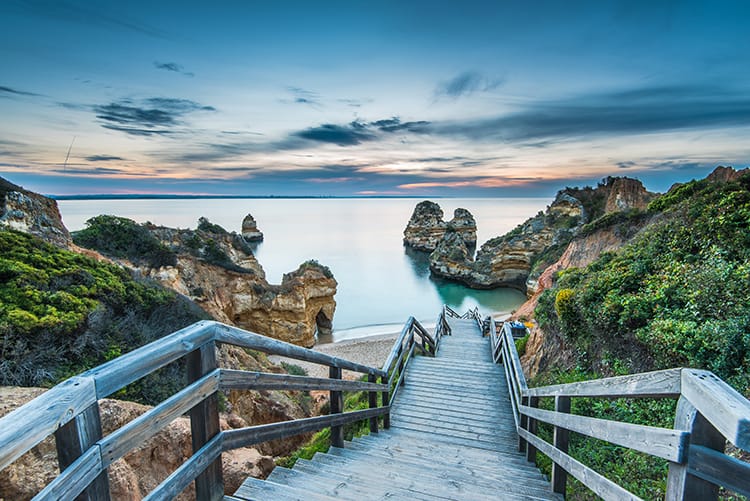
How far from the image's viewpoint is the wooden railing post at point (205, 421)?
199cm

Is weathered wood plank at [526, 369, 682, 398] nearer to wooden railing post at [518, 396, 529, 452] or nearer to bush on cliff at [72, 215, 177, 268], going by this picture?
wooden railing post at [518, 396, 529, 452]

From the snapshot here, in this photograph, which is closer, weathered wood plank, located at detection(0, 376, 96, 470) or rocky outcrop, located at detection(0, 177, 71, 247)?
weathered wood plank, located at detection(0, 376, 96, 470)

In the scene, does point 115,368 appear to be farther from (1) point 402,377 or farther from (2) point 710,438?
(1) point 402,377

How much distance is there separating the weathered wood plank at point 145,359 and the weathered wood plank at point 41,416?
0.06 m

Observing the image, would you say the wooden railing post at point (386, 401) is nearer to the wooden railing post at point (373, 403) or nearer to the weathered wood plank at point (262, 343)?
the wooden railing post at point (373, 403)

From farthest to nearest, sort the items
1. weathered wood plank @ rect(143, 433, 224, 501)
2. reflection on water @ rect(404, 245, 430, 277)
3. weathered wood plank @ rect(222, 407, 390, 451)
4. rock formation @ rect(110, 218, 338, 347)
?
1. reflection on water @ rect(404, 245, 430, 277)
2. rock formation @ rect(110, 218, 338, 347)
3. weathered wood plank @ rect(222, 407, 390, 451)
4. weathered wood plank @ rect(143, 433, 224, 501)

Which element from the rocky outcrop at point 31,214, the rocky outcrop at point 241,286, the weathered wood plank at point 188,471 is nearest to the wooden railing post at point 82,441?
the weathered wood plank at point 188,471

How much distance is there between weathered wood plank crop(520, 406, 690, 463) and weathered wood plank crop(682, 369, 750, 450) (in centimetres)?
14

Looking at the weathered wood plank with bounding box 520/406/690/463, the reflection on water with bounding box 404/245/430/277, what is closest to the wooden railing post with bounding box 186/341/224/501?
the weathered wood plank with bounding box 520/406/690/463

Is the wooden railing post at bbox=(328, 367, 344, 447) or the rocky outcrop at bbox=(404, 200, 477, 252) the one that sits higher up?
the wooden railing post at bbox=(328, 367, 344, 447)

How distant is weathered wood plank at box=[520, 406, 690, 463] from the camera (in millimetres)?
1413

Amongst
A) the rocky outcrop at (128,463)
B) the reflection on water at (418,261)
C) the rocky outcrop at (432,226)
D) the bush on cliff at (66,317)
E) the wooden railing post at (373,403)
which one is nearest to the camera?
the rocky outcrop at (128,463)

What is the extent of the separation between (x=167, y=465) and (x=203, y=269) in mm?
16229

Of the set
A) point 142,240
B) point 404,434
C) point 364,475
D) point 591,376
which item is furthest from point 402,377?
point 142,240
